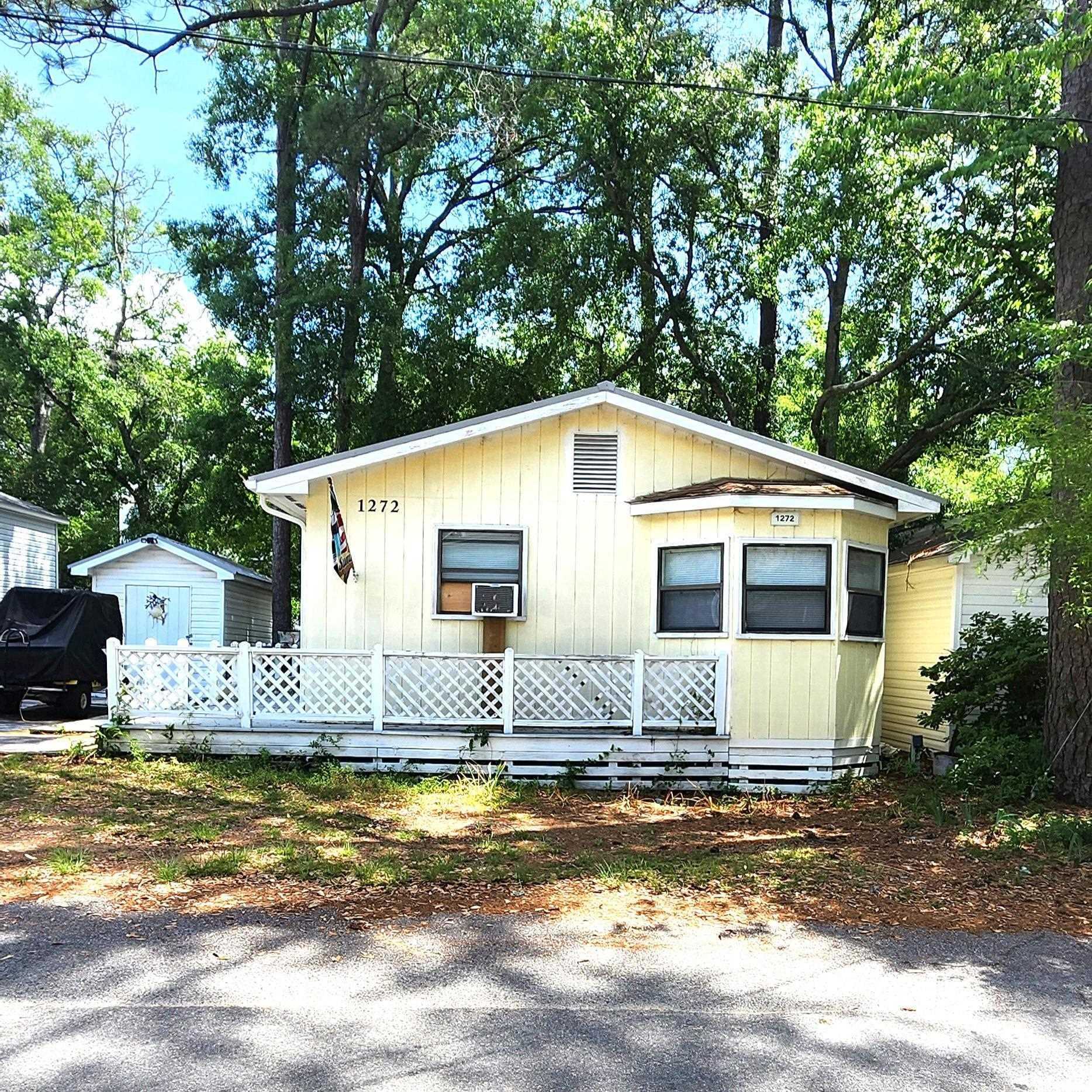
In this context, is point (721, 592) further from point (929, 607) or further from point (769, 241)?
point (769, 241)

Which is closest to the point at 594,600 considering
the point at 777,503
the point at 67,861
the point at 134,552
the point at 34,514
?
the point at 777,503

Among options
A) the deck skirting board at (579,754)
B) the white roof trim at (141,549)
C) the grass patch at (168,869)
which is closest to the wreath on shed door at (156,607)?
the white roof trim at (141,549)

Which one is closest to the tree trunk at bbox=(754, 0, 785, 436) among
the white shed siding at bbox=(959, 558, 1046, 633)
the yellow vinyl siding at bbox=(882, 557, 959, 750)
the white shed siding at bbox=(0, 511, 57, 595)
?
the yellow vinyl siding at bbox=(882, 557, 959, 750)

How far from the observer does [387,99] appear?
20469mm

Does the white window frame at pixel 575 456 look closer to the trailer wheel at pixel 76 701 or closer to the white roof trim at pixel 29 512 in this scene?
the trailer wheel at pixel 76 701

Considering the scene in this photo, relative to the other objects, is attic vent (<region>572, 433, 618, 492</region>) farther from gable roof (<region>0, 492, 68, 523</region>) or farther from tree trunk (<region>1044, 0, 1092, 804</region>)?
gable roof (<region>0, 492, 68, 523</region>)

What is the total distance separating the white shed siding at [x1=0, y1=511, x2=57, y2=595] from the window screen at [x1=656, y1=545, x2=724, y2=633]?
52.1 ft

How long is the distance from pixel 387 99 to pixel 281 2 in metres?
6.08

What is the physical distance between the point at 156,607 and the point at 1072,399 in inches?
728

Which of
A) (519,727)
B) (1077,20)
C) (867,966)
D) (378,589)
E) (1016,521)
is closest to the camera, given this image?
(867,966)

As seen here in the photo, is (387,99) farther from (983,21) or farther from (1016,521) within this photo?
(1016,521)

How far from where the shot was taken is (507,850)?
6.88 m

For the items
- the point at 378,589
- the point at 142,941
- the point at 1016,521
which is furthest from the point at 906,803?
the point at 142,941

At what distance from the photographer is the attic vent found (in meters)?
10.7
